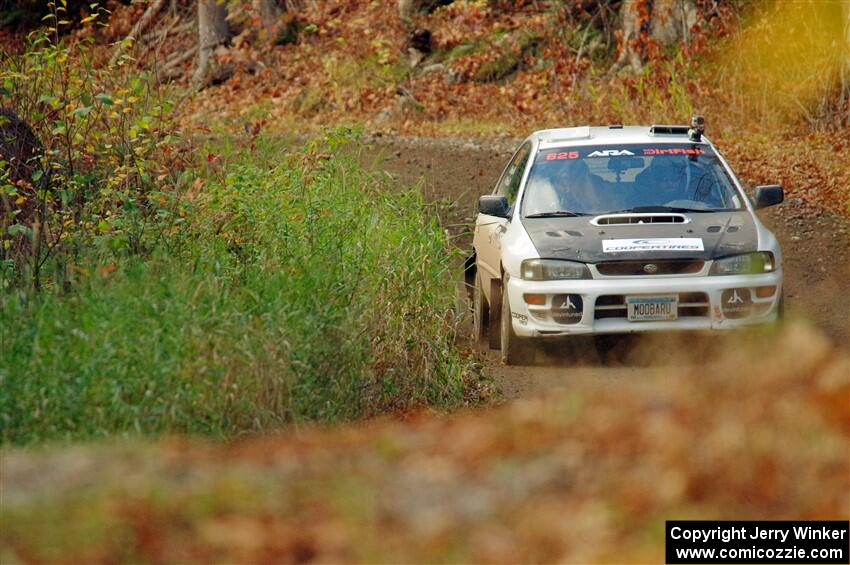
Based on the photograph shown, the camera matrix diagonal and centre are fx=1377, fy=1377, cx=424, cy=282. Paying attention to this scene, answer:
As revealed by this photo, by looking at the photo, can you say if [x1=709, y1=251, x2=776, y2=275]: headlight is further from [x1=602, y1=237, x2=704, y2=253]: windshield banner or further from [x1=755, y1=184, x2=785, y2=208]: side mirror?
[x1=755, y1=184, x2=785, y2=208]: side mirror

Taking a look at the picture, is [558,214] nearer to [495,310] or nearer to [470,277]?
[495,310]

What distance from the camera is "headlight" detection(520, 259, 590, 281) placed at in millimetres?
9844

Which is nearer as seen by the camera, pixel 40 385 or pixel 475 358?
pixel 40 385

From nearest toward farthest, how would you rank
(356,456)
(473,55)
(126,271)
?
1. (356,456)
2. (126,271)
3. (473,55)

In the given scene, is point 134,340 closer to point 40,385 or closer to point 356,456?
point 40,385

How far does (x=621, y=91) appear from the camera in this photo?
2453 cm

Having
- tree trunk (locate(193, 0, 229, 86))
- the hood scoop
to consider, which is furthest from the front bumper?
tree trunk (locate(193, 0, 229, 86))

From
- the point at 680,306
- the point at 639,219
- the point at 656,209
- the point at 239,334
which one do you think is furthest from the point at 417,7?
the point at 239,334

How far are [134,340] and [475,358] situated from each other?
12.0 feet

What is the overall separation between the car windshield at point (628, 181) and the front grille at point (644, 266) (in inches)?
30.5

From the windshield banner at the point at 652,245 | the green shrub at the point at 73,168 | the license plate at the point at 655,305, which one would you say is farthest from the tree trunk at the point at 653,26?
the license plate at the point at 655,305

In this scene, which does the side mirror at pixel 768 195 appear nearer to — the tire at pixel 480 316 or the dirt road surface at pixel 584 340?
the dirt road surface at pixel 584 340

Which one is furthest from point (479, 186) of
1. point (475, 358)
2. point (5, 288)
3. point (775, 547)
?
point (775, 547)

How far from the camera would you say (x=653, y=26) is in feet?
87.9
